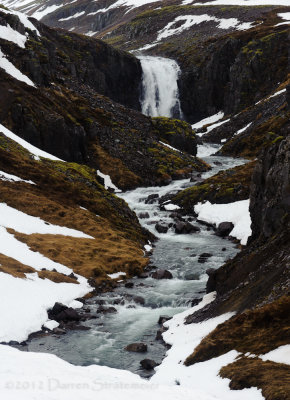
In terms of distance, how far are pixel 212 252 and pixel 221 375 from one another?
872 inches

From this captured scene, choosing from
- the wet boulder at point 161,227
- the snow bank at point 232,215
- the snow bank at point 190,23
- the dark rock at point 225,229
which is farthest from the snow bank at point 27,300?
the snow bank at point 190,23

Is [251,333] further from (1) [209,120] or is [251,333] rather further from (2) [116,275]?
(1) [209,120]

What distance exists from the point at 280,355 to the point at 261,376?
1.23 meters

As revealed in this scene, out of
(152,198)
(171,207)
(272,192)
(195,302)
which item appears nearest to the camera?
(272,192)

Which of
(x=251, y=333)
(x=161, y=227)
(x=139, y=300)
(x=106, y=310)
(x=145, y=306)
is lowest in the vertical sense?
(x=161, y=227)

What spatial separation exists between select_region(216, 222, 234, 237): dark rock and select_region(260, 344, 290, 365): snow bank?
2794 cm

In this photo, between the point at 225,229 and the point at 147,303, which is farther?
the point at 225,229

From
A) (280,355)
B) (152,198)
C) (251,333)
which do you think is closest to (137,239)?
(152,198)

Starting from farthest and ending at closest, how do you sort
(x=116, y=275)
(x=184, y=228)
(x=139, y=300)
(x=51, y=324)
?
(x=184, y=228) → (x=116, y=275) → (x=139, y=300) → (x=51, y=324)

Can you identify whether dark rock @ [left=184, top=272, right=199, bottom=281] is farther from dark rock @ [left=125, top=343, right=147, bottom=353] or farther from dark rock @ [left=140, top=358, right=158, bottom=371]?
dark rock @ [left=140, top=358, right=158, bottom=371]

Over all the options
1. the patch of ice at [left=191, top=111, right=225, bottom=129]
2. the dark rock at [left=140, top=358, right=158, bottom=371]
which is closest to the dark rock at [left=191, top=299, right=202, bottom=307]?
the dark rock at [left=140, top=358, right=158, bottom=371]

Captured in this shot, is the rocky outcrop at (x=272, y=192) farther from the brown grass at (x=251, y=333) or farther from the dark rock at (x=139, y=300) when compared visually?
the dark rock at (x=139, y=300)

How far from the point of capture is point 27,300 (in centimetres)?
2581

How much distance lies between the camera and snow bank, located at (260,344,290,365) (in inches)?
568
